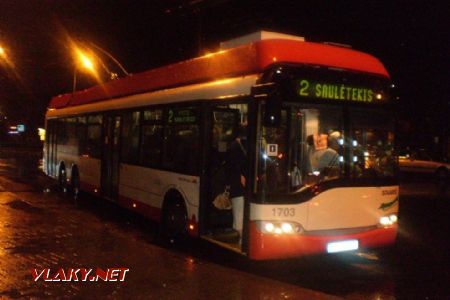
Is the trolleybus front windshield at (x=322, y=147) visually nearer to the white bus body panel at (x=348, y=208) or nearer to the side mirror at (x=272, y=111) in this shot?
the white bus body panel at (x=348, y=208)

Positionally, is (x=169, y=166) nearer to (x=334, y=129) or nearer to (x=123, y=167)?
(x=123, y=167)

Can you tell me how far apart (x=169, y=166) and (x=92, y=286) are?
319cm

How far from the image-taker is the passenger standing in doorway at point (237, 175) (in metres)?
7.66

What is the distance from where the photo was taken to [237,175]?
7.76m

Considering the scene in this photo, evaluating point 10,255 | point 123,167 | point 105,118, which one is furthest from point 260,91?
point 105,118

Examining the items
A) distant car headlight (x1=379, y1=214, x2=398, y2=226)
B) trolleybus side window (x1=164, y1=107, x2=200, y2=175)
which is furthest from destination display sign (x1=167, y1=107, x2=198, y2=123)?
distant car headlight (x1=379, y1=214, x2=398, y2=226)

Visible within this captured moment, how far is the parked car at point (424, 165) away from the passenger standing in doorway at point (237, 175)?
23.7m

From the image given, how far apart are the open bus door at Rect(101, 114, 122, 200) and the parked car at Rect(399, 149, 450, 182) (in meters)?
20.8

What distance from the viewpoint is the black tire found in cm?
921

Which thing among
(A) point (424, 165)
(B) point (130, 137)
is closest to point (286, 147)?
(B) point (130, 137)

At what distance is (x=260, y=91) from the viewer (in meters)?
6.87

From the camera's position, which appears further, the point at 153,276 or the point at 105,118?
the point at 105,118

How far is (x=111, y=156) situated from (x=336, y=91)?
7.09m

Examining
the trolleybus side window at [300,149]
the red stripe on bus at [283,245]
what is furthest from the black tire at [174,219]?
the trolleybus side window at [300,149]
